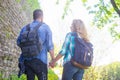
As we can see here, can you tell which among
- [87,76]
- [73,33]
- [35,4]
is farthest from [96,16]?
[35,4]

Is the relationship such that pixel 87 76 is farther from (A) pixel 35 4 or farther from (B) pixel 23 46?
(B) pixel 23 46

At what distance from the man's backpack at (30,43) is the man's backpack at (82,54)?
2.00 ft

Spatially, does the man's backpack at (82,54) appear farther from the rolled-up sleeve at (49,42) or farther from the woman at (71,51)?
the rolled-up sleeve at (49,42)

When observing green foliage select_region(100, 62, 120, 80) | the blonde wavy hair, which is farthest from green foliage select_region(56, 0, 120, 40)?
green foliage select_region(100, 62, 120, 80)

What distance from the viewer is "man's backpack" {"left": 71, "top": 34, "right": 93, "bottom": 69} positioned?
18.2 feet

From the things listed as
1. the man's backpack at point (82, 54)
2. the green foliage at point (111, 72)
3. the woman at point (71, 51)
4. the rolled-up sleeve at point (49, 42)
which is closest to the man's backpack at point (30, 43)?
the rolled-up sleeve at point (49, 42)

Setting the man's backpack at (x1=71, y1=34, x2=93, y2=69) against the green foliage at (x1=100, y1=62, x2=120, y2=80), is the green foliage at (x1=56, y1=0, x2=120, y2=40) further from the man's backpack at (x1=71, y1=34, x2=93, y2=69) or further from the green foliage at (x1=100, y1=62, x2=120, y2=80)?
the green foliage at (x1=100, y1=62, x2=120, y2=80)

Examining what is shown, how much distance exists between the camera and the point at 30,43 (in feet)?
18.2

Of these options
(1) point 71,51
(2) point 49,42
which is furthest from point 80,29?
(2) point 49,42

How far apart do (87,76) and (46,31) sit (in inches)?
600

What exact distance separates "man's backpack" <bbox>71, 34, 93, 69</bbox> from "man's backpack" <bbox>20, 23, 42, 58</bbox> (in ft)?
2.00

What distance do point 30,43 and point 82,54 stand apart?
883 mm

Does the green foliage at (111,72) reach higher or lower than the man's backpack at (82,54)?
lower

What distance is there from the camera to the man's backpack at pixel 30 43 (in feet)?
18.0
